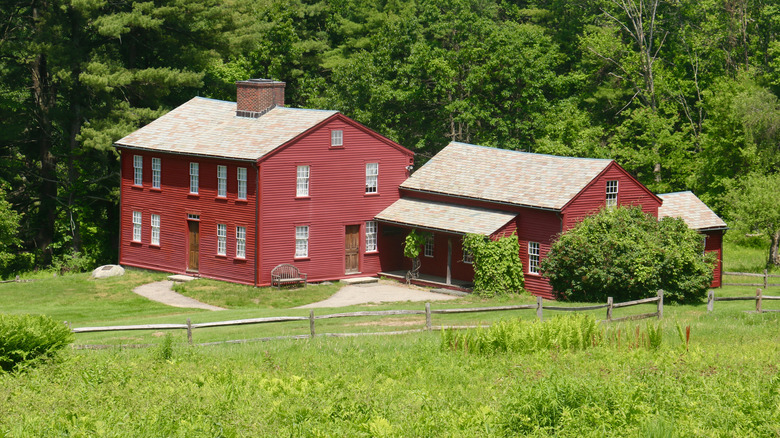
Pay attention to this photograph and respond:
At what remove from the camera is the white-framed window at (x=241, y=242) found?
41031 mm

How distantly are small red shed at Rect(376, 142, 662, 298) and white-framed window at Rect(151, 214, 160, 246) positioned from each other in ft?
33.2

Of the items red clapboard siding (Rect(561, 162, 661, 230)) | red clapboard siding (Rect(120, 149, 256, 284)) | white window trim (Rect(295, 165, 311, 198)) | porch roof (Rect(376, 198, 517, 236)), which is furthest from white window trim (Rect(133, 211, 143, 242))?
red clapboard siding (Rect(561, 162, 661, 230))

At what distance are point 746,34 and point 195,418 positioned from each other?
55.0m

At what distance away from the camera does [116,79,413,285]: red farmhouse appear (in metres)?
40.7

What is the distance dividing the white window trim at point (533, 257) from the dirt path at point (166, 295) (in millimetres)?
12423

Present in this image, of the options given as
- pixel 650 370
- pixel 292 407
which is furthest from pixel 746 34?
pixel 292 407

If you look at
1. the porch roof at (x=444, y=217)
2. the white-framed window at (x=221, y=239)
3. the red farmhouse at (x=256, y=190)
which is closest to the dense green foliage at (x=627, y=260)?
the porch roof at (x=444, y=217)

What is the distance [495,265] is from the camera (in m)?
38.2

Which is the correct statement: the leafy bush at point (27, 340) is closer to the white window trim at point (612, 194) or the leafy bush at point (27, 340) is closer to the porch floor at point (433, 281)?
the porch floor at point (433, 281)

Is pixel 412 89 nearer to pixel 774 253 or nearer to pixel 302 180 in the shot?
pixel 302 180

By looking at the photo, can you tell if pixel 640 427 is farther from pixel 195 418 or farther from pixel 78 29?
pixel 78 29

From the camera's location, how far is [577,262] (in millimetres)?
36625

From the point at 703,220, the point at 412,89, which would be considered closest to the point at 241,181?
the point at 412,89

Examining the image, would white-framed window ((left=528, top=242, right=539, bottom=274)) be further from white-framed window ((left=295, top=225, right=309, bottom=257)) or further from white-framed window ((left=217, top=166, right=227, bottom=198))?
white-framed window ((left=217, top=166, right=227, bottom=198))
